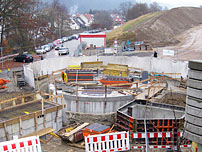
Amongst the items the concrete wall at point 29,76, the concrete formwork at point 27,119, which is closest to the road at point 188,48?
the concrete wall at point 29,76

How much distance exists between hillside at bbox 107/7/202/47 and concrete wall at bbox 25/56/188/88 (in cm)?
2180

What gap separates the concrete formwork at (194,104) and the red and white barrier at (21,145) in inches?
213

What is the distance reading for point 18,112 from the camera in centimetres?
1213

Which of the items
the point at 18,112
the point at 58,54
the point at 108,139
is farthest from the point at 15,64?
the point at 108,139

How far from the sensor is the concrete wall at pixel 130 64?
22062 millimetres

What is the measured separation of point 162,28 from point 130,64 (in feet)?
124

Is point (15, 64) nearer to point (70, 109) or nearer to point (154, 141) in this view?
point (70, 109)

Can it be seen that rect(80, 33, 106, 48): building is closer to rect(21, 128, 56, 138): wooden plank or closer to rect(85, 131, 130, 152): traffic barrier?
rect(21, 128, 56, 138): wooden plank

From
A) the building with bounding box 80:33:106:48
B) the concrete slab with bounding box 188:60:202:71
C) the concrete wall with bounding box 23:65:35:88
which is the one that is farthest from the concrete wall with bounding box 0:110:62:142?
the building with bounding box 80:33:106:48

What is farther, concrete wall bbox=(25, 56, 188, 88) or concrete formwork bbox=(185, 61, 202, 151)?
concrete wall bbox=(25, 56, 188, 88)

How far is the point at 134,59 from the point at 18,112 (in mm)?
15218

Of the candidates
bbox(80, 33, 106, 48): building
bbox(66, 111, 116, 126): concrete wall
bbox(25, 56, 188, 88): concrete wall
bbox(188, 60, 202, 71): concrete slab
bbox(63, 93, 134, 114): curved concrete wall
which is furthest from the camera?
bbox(80, 33, 106, 48): building

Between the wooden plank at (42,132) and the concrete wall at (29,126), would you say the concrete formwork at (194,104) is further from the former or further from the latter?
the concrete wall at (29,126)

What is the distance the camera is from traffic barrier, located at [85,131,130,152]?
9.23 metres
